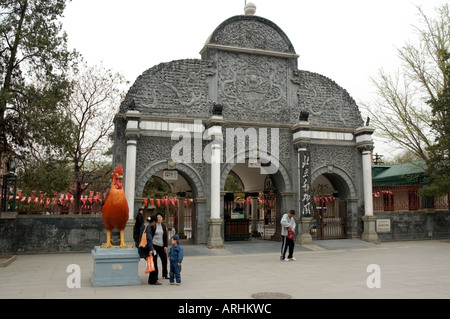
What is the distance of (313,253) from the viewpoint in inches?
535

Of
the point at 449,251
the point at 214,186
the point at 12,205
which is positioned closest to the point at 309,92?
the point at 214,186

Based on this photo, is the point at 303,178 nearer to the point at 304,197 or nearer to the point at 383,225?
the point at 304,197

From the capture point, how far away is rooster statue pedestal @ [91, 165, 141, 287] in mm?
7605

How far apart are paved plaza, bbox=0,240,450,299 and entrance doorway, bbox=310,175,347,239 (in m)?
2.35

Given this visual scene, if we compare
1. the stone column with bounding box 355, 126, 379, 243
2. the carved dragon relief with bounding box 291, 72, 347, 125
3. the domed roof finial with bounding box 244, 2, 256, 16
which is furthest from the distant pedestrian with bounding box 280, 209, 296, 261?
the domed roof finial with bounding box 244, 2, 256, 16

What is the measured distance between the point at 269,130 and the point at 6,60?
9221 millimetres

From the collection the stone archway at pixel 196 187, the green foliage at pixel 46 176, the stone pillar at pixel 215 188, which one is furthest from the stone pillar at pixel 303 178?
the green foliage at pixel 46 176

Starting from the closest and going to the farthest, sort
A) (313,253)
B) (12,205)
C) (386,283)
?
(386,283), (12,205), (313,253)

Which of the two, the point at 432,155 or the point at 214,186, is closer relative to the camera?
the point at 214,186

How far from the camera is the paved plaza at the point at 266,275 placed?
22.6 feet

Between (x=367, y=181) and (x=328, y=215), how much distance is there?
2.23 m

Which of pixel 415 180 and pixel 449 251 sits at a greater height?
pixel 415 180

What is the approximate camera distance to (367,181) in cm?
1630

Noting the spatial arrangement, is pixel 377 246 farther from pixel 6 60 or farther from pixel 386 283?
pixel 6 60
